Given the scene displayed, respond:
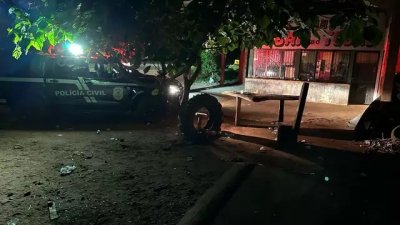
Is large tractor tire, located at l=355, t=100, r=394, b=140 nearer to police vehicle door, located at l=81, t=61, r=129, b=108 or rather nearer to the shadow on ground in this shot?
the shadow on ground

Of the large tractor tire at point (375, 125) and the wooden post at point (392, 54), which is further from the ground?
the wooden post at point (392, 54)

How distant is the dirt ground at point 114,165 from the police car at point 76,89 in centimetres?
49

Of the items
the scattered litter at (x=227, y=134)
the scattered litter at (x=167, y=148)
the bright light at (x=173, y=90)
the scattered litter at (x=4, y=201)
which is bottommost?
the scattered litter at (x=227, y=134)

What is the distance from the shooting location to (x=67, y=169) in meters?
5.97

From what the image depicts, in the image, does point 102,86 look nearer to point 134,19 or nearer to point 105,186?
point 105,186

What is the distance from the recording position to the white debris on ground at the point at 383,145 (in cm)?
774

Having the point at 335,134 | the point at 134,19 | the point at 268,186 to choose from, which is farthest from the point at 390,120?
the point at 134,19

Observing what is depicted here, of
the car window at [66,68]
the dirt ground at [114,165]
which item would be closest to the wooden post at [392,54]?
the dirt ground at [114,165]

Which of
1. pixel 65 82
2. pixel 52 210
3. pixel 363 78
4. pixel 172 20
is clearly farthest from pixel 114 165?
pixel 363 78

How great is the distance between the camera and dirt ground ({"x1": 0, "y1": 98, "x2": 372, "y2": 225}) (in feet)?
14.7

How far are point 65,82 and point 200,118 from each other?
13.3 ft

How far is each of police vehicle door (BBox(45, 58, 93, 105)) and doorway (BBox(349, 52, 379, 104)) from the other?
1149cm

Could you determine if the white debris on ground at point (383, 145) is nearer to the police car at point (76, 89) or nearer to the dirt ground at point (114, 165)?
the dirt ground at point (114, 165)

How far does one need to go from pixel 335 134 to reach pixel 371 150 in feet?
5.61
